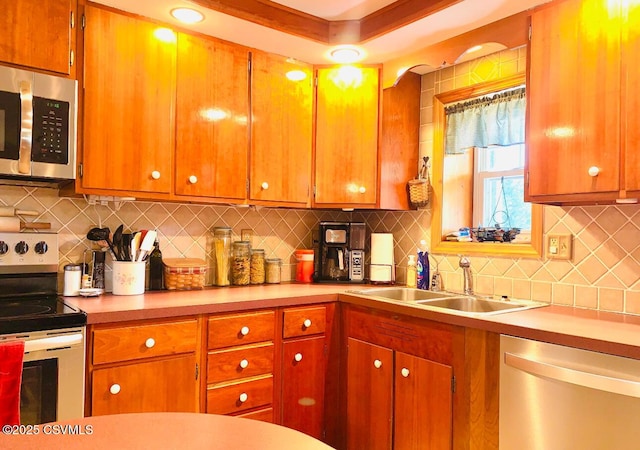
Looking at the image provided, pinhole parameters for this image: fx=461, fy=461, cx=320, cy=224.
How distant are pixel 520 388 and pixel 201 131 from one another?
1.86 meters

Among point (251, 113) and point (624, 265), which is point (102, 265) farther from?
point (624, 265)

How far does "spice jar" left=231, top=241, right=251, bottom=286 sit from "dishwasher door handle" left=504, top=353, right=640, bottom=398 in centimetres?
153

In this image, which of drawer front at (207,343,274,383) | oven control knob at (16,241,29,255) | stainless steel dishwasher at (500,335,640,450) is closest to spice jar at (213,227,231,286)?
drawer front at (207,343,274,383)

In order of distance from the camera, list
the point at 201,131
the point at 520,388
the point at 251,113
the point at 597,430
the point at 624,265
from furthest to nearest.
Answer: the point at 251,113 → the point at 201,131 → the point at 624,265 → the point at 520,388 → the point at 597,430

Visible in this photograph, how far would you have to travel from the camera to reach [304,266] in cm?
295

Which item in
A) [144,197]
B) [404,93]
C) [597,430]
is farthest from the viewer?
[404,93]

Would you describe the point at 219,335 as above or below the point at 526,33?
below

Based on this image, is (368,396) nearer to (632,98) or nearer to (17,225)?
(632,98)

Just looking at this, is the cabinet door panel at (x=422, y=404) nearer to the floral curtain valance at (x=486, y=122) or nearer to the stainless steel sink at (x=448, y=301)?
the stainless steel sink at (x=448, y=301)

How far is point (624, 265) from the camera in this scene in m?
2.00

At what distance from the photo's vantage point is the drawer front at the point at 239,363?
6.80ft

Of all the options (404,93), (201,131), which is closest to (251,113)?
(201,131)

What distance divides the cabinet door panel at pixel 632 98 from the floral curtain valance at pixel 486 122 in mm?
732

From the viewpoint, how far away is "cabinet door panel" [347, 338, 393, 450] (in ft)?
7.17
